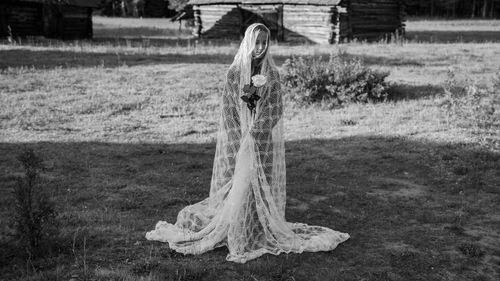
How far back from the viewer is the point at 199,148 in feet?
30.2

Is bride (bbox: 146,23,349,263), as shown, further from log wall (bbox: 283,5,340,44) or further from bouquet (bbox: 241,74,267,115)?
log wall (bbox: 283,5,340,44)

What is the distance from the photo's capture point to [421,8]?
6650 centimetres

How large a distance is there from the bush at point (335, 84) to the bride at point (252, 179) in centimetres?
690

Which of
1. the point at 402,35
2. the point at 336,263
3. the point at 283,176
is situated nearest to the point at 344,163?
the point at 283,176

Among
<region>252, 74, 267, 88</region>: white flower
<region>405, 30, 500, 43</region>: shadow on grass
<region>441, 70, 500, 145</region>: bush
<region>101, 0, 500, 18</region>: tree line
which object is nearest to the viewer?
<region>252, 74, 267, 88</region>: white flower

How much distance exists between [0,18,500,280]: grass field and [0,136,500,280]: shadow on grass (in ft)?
0.07

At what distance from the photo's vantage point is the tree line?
2280 inches

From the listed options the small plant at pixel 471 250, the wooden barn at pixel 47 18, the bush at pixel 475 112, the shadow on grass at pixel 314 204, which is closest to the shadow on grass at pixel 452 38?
the bush at pixel 475 112

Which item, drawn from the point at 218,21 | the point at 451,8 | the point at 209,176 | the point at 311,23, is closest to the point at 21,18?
the point at 218,21

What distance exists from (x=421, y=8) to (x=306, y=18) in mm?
45939

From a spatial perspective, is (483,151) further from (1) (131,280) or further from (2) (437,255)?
(1) (131,280)

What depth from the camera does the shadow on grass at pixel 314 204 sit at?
4.95 meters

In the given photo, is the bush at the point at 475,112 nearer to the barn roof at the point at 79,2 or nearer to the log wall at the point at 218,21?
the log wall at the point at 218,21

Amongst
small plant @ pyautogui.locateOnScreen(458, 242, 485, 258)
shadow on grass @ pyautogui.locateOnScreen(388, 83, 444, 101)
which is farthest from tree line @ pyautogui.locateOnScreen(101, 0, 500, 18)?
small plant @ pyautogui.locateOnScreen(458, 242, 485, 258)
